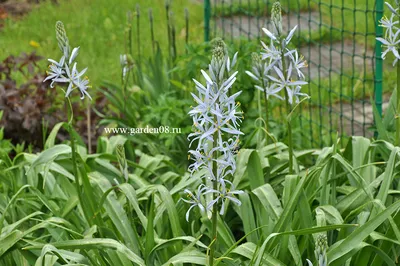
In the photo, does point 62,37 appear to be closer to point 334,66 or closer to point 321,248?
point 321,248

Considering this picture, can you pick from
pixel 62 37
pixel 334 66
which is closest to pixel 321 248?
pixel 62 37

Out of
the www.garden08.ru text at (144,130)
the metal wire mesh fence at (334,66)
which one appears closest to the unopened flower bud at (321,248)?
the metal wire mesh fence at (334,66)

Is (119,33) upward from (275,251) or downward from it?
upward

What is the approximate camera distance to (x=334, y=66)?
21.3 feet

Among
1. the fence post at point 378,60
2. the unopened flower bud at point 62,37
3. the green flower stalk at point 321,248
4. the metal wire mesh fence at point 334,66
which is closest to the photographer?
the green flower stalk at point 321,248

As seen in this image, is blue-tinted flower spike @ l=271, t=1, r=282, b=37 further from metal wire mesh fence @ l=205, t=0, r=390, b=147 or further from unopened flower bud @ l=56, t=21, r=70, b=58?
metal wire mesh fence @ l=205, t=0, r=390, b=147

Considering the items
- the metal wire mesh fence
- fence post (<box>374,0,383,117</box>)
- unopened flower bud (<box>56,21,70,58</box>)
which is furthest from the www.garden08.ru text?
unopened flower bud (<box>56,21,70,58</box>)

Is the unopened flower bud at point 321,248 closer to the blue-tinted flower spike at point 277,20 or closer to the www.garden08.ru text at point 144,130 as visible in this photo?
the blue-tinted flower spike at point 277,20

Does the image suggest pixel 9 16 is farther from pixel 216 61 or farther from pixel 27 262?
pixel 216 61

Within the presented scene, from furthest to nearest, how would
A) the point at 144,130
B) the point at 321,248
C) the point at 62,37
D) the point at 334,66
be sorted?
the point at 334,66 < the point at 144,130 < the point at 62,37 < the point at 321,248

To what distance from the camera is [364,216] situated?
2.97 m

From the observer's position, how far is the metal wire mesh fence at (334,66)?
4645mm

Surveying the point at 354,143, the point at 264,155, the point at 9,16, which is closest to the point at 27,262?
the point at 264,155

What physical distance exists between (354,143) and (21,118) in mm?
2107
